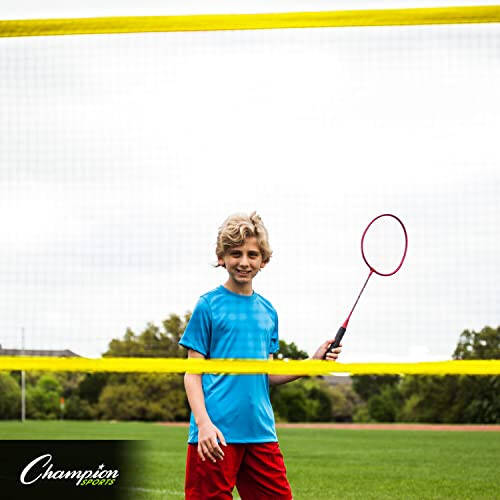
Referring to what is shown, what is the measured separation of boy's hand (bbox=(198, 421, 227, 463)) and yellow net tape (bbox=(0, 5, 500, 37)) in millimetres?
1949

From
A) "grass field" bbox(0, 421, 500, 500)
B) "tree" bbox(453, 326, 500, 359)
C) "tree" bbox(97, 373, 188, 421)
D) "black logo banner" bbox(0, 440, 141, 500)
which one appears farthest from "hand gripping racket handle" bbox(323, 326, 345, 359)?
"tree" bbox(97, 373, 188, 421)

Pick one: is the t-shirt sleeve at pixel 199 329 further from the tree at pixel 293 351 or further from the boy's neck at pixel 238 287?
the tree at pixel 293 351

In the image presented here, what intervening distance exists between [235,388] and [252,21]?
177 centimetres

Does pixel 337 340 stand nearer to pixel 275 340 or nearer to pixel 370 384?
pixel 275 340

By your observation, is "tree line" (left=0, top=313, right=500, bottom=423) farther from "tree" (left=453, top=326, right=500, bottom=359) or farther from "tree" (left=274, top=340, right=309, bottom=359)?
"tree" (left=274, top=340, right=309, bottom=359)

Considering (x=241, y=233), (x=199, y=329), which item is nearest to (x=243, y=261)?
(x=241, y=233)

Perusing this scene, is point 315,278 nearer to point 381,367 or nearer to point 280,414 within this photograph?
point 381,367

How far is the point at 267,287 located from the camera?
5020mm

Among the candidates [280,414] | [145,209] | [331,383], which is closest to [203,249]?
[145,209]

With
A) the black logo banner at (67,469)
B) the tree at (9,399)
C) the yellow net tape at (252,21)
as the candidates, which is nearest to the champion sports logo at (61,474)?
the black logo banner at (67,469)

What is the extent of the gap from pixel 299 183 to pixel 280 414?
101ft

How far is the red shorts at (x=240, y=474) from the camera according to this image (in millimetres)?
3725

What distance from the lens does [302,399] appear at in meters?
35.6

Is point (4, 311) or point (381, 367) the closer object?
point (381, 367)
